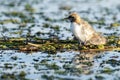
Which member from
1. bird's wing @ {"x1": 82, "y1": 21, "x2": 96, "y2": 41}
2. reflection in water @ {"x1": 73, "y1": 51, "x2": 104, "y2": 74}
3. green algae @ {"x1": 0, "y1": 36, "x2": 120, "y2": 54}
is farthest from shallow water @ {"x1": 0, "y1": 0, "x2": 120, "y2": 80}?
bird's wing @ {"x1": 82, "y1": 21, "x2": 96, "y2": 41}

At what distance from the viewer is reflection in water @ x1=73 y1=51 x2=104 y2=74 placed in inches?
515

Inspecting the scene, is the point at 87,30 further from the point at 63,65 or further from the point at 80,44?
the point at 63,65

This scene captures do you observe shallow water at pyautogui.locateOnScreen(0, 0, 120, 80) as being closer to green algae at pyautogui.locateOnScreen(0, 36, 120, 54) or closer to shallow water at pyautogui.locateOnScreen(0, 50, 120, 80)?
shallow water at pyautogui.locateOnScreen(0, 50, 120, 80)

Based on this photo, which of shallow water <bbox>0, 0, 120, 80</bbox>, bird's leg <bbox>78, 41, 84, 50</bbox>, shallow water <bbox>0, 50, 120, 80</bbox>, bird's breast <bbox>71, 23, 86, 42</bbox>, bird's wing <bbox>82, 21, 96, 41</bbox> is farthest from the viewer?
bird's leg <bbox>78, 41, 84, 50</bbox>

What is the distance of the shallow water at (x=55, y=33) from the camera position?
12.6 meters

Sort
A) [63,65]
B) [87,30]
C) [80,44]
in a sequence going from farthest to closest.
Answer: [80,44] < [87,30] < [63,65]

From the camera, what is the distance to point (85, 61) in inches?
552

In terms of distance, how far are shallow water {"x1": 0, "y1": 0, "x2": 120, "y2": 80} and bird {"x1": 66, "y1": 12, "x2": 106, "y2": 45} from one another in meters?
0.50

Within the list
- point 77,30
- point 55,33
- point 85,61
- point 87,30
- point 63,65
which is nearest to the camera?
point 63,65

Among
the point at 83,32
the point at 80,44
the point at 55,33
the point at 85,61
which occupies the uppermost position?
the point at 83,32

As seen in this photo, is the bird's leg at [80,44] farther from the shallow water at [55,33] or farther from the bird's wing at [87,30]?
the shallow water at [55,33]

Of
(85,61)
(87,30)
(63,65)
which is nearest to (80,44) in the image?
(87,30)

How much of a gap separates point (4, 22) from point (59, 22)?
2.19m

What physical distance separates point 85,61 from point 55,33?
15.3ft
